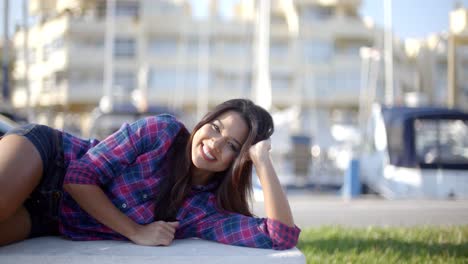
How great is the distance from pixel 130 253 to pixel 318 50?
124ft

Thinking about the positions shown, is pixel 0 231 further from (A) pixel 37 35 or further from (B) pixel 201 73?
(A) pixel 37 35

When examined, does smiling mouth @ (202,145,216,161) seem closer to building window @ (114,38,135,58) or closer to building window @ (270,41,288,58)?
building window @ (114,38,135,58)

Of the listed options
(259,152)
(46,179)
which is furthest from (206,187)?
(46,179)

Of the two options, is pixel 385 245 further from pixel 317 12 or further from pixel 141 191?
pixel 317 12

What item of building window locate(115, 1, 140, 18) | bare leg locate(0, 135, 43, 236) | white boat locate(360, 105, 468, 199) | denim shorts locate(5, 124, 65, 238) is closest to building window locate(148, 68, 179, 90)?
building window locate(115, 1, 140, 18)

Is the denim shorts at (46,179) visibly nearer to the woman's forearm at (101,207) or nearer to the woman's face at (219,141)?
the woman's forearm at (101,207)

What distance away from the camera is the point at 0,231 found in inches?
109

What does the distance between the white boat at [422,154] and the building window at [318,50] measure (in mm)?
26680

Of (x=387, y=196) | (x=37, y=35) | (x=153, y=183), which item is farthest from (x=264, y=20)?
(x=37, y=35)

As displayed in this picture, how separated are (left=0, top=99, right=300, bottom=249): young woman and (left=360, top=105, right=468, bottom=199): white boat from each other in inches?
319

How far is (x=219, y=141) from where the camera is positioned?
9.54 feet

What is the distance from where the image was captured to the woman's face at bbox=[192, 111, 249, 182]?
9.57 ft

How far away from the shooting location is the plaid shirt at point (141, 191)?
2.88 meters

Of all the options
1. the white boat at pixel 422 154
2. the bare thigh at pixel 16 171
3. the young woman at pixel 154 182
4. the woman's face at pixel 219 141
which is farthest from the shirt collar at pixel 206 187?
the white boat at pixel 422 154
